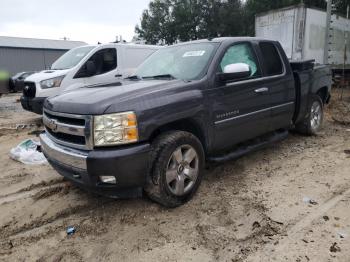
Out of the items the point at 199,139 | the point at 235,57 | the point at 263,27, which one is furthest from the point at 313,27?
the point at 199,139

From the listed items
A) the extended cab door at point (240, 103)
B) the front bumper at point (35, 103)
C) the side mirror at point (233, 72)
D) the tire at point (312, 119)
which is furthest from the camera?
the front bumper at point (35, 103)

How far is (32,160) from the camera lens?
5.45 metres

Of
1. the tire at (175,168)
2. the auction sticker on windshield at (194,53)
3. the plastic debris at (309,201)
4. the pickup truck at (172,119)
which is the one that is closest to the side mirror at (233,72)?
the pickup truck at (172,119)

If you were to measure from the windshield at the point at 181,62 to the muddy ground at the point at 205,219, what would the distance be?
1.45 m

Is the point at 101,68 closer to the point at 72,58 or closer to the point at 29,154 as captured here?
the point at 72,58

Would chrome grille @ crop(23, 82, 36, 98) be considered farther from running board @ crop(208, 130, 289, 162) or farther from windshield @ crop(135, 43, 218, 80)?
running board @ crop(208, 130, 289, 162)

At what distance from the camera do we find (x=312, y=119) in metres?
6.32

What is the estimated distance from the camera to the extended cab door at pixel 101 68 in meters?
8.02

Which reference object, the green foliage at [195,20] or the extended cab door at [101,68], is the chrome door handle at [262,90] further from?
the green foliage at [195,20]

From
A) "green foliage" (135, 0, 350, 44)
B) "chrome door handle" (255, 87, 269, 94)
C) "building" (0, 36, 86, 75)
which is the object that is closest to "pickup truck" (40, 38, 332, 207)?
"chrome door handle" (255, 87, 269, 94)

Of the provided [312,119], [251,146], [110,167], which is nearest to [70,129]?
[110,167]

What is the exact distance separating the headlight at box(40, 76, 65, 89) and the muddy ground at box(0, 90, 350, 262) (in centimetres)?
306

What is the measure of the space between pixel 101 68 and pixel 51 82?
127 cm

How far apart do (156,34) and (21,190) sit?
125 ft
